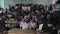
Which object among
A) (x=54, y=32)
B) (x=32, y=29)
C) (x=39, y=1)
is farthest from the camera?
(x=39, y=1)

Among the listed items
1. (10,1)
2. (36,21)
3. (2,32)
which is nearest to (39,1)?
(10,1)

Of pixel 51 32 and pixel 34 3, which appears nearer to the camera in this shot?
pixel 51 32

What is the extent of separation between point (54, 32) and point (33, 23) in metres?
0.91

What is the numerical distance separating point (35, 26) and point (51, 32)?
29.5 inches

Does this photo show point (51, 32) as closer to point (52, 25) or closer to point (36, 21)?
point (52, 25)

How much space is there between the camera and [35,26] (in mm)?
3535

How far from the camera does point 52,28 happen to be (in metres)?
2.79

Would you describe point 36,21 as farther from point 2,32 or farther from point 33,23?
point 2,32

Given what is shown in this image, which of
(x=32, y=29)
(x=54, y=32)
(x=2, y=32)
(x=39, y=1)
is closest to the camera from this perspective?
(x=54, y=32)

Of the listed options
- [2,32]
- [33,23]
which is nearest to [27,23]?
[33,23]

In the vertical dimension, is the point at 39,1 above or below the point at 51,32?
above

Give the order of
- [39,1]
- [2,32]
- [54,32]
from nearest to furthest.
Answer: [54,32] < [2,32] < [39,1]

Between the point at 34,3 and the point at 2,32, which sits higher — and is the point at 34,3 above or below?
above

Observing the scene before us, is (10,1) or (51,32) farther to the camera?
(10,1)
